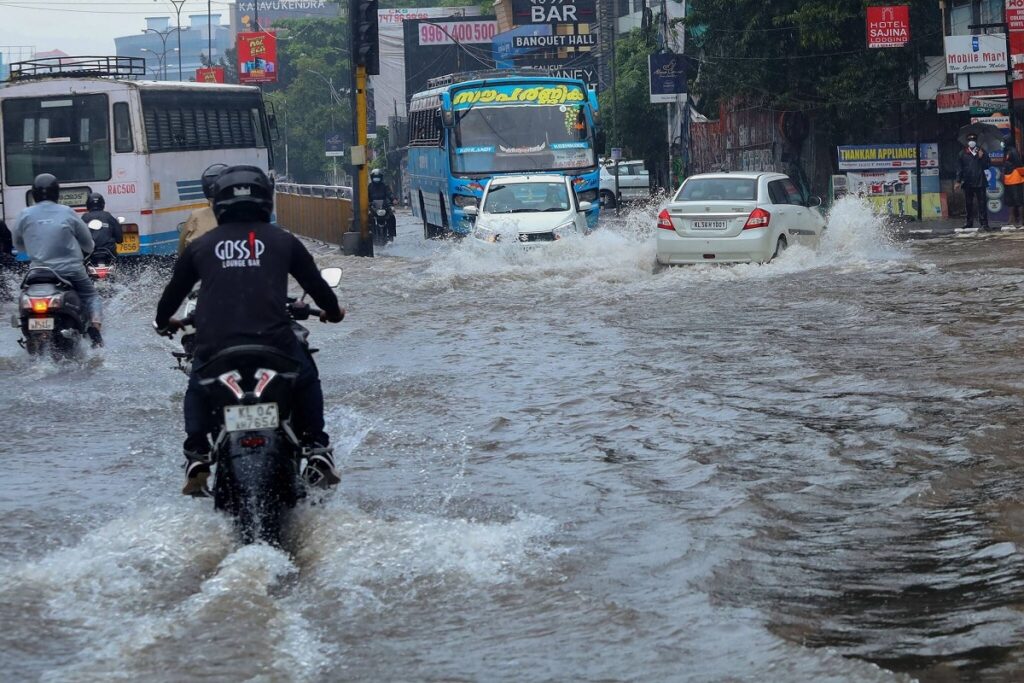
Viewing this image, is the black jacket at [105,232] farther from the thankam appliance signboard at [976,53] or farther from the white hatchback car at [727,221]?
the thankam appliance signboard at [976,53]

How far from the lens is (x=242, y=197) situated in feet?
20.0

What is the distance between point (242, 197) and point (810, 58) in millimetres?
29895

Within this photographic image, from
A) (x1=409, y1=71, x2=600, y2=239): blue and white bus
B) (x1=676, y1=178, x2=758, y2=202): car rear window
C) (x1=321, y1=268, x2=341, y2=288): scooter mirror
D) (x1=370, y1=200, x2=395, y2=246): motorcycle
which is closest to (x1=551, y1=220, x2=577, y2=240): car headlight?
(x1=676, y1=178, x2=758, y2=202): car rear window

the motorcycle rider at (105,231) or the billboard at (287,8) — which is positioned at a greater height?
the billboard at (287,8)

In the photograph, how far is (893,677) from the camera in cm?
460

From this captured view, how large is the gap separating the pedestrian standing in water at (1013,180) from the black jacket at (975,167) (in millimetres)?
335

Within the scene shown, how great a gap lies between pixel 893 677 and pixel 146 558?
3035mm

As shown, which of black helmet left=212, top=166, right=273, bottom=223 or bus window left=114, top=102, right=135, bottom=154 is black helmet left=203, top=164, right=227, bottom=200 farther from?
bus window left=114, top=102, right=135, bottom=154

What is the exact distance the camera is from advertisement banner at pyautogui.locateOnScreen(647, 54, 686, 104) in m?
38.7

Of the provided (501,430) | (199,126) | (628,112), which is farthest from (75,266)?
(628,112)

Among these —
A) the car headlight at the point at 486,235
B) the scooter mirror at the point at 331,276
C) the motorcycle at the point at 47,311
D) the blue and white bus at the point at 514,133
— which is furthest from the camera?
the blue and white bus at the point at 514,133

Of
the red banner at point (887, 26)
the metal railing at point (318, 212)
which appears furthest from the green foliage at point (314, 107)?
the red banner at point (887, 26)

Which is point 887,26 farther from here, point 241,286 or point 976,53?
point 241,286

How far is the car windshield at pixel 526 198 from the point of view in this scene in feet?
75.0
